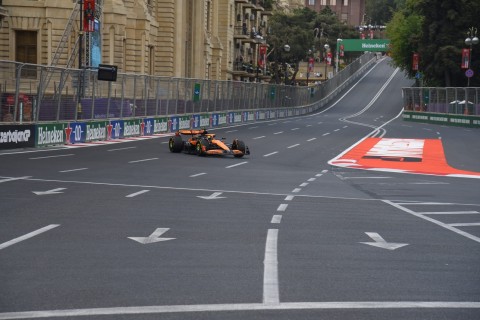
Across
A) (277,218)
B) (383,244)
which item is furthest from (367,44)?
(383,244)

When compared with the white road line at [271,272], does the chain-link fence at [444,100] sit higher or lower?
higher

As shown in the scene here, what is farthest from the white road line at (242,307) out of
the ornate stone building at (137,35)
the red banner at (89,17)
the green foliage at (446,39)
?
the green foliage at (446,39)

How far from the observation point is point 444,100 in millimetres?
70375

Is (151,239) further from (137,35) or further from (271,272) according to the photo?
(137,35)

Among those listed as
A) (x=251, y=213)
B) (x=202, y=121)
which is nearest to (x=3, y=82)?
(x=251, y=213)

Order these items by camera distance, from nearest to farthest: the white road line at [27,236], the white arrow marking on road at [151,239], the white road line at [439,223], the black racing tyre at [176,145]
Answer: the white road line at [27,236], the white arrow marking on road at [151,239], the white road line at [439,223], the black racing tyre at [176,145]

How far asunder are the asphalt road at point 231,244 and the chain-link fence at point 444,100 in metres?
41.1

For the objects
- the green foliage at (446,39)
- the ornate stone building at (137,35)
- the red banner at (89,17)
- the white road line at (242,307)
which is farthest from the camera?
the green foliage at (446,39)

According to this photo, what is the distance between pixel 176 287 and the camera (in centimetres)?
821

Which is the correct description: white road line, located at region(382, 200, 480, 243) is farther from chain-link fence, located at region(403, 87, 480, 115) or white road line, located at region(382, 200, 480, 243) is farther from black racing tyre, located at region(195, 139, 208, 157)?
chain-link fence, located at region(403, 87, 480, 115)

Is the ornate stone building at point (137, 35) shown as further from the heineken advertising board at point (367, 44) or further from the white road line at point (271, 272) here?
the heineken advertising board at point (367, 44)

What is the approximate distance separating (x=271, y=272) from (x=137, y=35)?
63421 millimetres

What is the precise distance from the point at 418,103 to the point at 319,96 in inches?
1397

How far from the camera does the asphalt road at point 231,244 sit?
7559 millimetres
